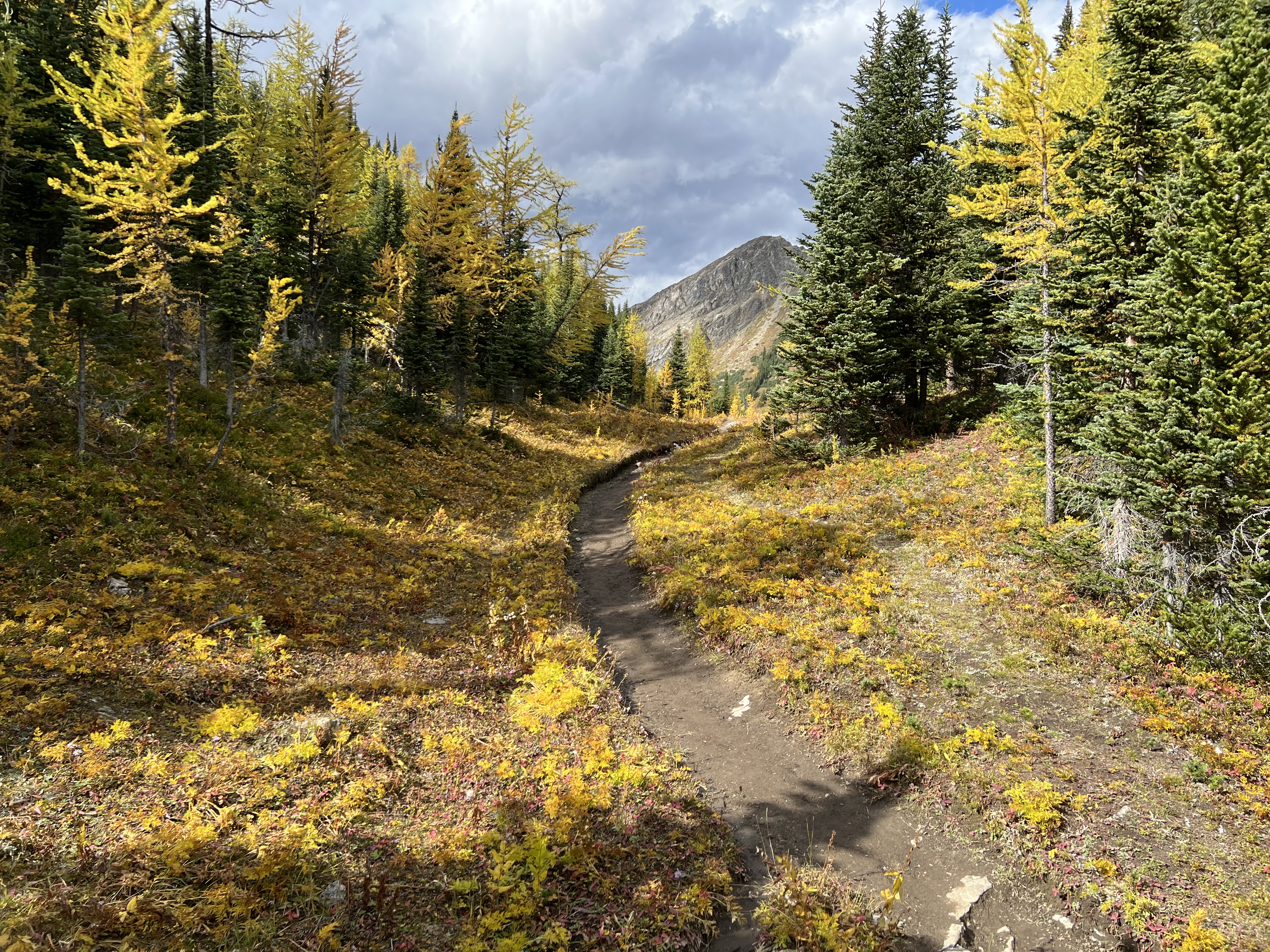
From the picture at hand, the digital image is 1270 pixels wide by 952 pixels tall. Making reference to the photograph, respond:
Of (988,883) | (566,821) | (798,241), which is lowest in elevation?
(988,883)

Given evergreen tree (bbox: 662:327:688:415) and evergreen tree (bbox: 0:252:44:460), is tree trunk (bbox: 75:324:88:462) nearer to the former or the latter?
evergreen tree (bbox: 0:252:44:460)

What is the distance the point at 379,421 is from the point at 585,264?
17801 mm

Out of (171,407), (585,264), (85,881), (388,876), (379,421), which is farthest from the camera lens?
(585,264)

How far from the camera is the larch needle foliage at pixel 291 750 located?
5.63 metres

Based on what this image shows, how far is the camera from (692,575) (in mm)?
16203

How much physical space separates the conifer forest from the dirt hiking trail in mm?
62

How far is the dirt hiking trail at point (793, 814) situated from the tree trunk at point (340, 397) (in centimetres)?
1447

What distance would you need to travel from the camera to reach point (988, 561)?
14602 mm

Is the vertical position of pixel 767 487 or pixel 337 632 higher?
pixel 767 487

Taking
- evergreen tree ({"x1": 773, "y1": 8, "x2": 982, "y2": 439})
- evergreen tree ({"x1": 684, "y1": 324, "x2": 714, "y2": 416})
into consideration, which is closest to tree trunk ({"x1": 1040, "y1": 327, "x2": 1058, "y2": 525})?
evergreen tree ({"x1": 773, "y1": 8, "x2": 982, "y2": 439})

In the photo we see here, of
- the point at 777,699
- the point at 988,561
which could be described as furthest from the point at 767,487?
the point at 777,699

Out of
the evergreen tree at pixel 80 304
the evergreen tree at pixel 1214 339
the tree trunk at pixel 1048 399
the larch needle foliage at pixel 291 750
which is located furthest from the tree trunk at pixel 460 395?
the evergreen tree at pixel 1214 339

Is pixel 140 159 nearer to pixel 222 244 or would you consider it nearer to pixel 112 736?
pixel 222 244

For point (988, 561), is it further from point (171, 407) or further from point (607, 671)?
point (171, 407)
